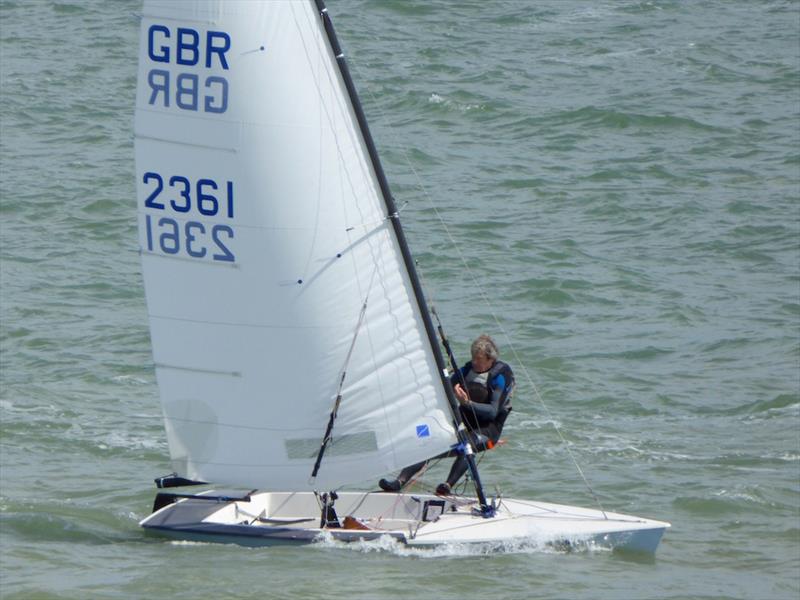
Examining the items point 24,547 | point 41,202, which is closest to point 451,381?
point 24,547

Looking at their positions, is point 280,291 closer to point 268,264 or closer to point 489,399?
point 268,264

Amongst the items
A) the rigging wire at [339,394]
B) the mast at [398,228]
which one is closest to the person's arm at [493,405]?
the mast at [398,228]

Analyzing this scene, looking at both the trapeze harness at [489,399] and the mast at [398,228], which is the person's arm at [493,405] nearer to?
the trapeze harness at [489,399]

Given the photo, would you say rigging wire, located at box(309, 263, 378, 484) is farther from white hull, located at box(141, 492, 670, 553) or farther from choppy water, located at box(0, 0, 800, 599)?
choppy water, located at box(0, 0, 800, 599)

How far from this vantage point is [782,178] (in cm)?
2136

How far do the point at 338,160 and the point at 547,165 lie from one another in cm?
1266

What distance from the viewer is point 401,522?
423 inches

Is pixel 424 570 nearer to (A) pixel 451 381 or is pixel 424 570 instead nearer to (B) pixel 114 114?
(A) pixel 451 381

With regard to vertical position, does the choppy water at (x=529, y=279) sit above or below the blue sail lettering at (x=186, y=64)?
below

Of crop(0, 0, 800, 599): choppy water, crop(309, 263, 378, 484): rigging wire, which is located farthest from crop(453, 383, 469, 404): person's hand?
crop(0, 0, 800, 599): choppy water

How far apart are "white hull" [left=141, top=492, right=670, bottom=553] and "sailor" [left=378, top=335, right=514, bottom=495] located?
0.95ft

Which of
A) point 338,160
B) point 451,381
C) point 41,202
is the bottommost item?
point 41,202

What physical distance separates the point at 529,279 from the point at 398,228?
8327mm

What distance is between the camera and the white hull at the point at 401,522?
33.8 feet
